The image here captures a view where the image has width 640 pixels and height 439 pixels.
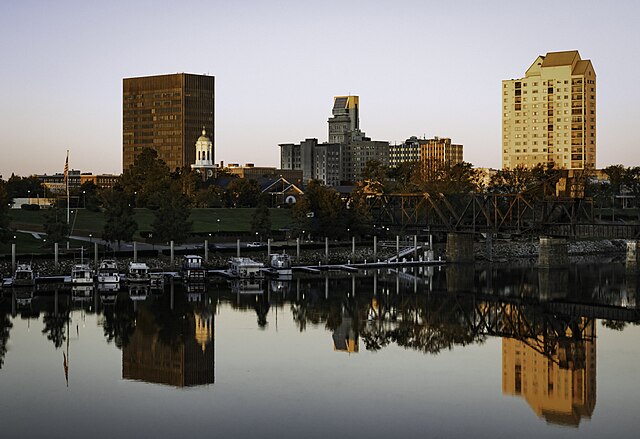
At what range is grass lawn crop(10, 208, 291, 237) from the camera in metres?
128

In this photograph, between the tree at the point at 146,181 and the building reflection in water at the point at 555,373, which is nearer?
the building reflection in water at the point at 555,373

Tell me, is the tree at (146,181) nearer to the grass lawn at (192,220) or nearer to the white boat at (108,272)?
the grass lawn at (192,220)

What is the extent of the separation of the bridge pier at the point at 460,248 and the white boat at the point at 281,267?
1190 inches

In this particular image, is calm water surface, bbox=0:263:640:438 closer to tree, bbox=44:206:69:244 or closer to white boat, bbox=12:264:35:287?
white boat, bbox=12:264:35:287

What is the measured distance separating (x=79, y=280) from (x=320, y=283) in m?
23.6

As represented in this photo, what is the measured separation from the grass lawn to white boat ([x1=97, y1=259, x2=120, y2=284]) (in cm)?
2988

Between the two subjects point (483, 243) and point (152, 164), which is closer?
point (483, 243)

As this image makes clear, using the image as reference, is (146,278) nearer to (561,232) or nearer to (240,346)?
(240,346)

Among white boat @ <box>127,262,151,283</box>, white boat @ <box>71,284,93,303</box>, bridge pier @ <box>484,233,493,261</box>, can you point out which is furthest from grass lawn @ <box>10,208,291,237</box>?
white boat @ <box>71,284,93,303</box>

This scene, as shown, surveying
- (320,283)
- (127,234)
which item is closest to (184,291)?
(320,283)

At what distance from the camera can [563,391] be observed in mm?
47938

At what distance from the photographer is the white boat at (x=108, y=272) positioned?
88125mm

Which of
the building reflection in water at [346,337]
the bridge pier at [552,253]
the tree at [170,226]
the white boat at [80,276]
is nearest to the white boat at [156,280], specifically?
the white boat at [80,276]

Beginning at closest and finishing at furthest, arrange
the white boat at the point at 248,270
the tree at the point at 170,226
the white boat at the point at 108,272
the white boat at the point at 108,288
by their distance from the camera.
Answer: the white boat at the point at 108,288 < the white boat at the point at 108,272 < the white boat at the point at 248,270 < the tree at the point at 170,226
